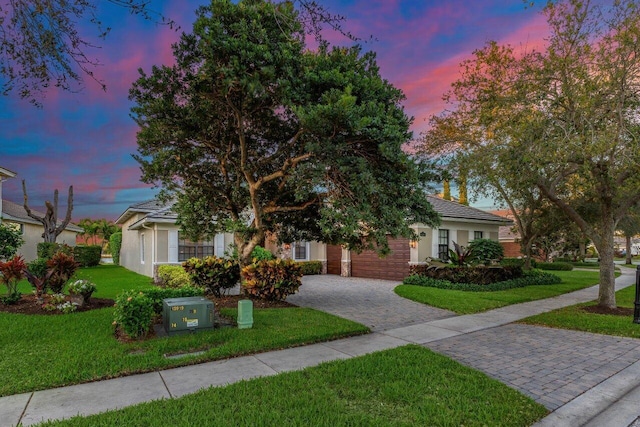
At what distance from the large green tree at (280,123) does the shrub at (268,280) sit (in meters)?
0.75

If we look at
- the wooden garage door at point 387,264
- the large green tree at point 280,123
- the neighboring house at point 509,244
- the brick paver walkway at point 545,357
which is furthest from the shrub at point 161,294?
the neighboring house at point 509,244

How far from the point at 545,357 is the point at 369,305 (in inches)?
200

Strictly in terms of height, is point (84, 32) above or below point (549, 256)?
above

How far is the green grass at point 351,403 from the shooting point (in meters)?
3.40

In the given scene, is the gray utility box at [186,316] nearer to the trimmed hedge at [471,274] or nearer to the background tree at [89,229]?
the trimmed hedge at [471,274]

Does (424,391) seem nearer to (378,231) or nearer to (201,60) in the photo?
(378,231)

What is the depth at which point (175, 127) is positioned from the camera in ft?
28.3

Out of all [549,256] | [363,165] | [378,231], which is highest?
[363,165]

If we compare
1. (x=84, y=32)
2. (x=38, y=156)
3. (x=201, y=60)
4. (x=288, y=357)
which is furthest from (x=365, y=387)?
(x=38, y=156)

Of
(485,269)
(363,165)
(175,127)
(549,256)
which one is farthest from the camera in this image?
(549,256)

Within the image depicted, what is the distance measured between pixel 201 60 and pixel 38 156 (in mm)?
11540

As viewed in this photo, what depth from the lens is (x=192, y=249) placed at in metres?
16.4

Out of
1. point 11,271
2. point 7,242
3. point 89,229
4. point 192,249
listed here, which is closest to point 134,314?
point 11,271

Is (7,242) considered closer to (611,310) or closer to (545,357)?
(545,357)
